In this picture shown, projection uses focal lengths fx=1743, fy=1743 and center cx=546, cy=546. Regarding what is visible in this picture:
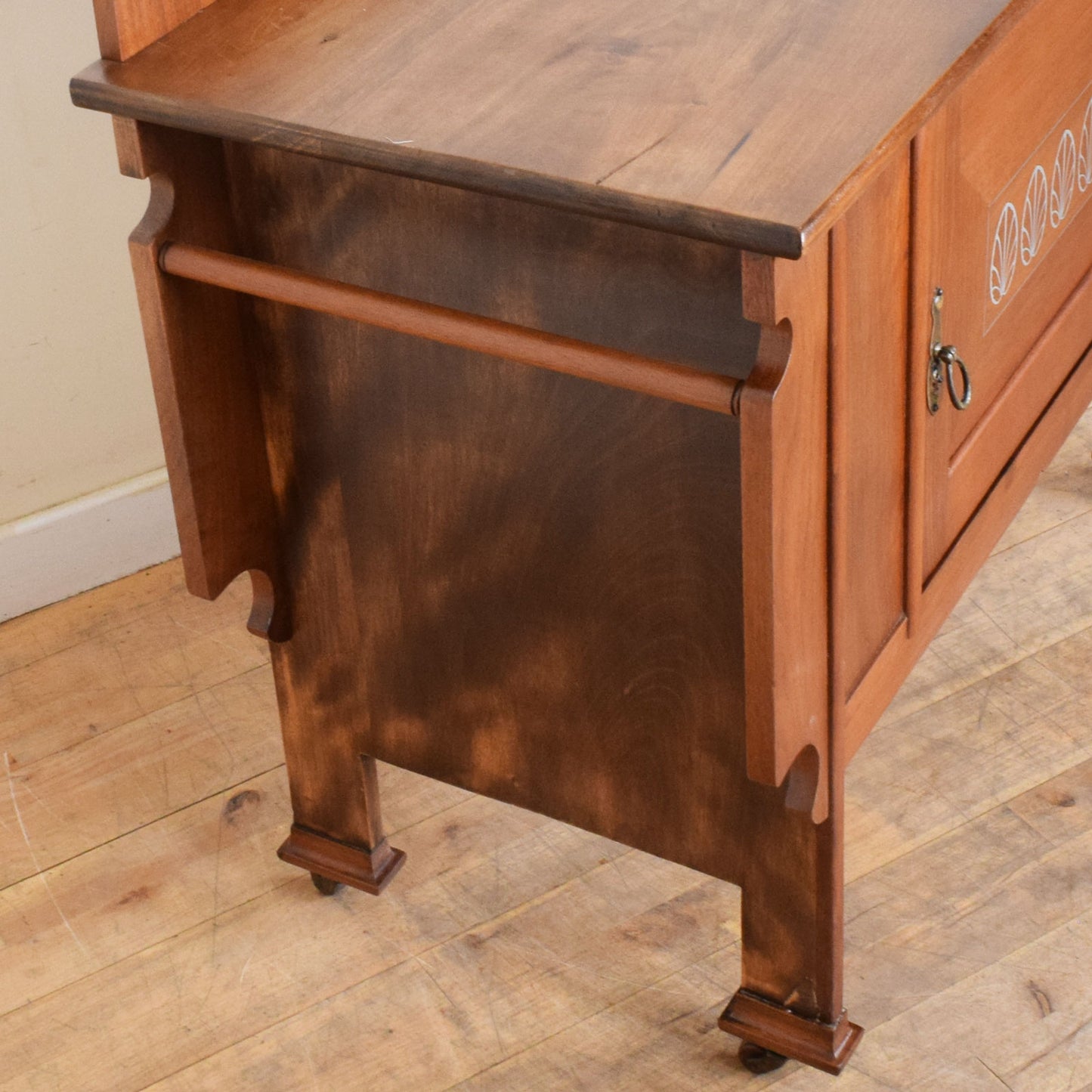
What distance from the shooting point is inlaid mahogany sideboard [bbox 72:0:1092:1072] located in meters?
1.22

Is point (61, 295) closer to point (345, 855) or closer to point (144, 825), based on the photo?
point (144, 825)

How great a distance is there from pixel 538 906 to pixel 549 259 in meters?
0.81

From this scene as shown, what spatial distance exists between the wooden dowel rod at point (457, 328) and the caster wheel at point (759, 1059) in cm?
70

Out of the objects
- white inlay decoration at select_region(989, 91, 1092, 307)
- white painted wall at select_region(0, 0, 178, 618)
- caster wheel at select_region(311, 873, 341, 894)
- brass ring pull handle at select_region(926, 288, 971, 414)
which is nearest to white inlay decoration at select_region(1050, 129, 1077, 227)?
white inlay decoration at select_region(989, 91, 1092, 307)

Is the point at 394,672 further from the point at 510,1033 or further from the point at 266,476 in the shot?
the point at 510,1033

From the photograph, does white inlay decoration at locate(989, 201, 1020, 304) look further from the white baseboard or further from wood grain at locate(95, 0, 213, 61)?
the white baseboard

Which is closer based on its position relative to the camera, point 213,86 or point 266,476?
point 213,86

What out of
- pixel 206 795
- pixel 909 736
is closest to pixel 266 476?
pixel 206 795

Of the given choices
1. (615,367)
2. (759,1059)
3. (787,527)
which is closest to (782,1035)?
(759,1059)

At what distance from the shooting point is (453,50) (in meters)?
1.34

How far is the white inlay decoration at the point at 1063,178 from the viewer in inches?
67.7

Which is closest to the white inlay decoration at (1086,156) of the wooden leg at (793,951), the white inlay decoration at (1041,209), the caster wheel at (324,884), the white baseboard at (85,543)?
the white inlay decoration at (1041,209)

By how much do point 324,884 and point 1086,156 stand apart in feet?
3.68

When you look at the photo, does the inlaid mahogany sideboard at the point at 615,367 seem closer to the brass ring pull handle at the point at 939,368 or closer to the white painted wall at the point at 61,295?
the brass ring pull handle at the point at 939,368
